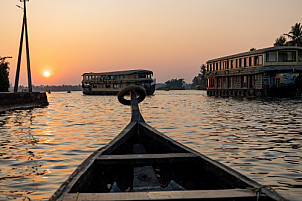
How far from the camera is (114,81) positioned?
63.2 meters

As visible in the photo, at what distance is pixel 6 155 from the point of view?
23.0 feet

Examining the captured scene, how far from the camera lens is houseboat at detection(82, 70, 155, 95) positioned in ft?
188

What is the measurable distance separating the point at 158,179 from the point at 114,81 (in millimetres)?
59547

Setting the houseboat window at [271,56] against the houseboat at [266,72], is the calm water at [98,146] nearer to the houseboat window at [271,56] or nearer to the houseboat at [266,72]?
the houseboat at [266,72]

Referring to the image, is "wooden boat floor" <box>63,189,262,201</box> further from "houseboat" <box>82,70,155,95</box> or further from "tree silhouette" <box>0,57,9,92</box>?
"houseboat" <box>82,70,155,95</box>

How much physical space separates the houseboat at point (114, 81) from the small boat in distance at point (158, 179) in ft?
170

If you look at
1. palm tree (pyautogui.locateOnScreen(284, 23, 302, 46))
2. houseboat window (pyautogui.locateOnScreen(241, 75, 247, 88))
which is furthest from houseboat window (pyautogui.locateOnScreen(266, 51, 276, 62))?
palm tree (pyautogui.locateOnScreen(284, 23, 302, 46))

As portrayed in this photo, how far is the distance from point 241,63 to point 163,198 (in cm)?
4144

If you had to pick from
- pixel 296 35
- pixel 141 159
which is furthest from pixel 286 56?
pixel 141 159

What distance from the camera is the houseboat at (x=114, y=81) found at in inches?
2256

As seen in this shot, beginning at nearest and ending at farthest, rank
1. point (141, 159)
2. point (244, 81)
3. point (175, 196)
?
point (175, 196) < point (141, 159) < point (244, 81)

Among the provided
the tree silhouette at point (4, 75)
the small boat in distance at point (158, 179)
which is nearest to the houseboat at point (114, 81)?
the tree silhouette at point (4, 75)

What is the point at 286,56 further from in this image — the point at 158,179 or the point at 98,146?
the point at 158,179

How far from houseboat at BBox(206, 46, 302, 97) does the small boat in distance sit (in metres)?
32.0
